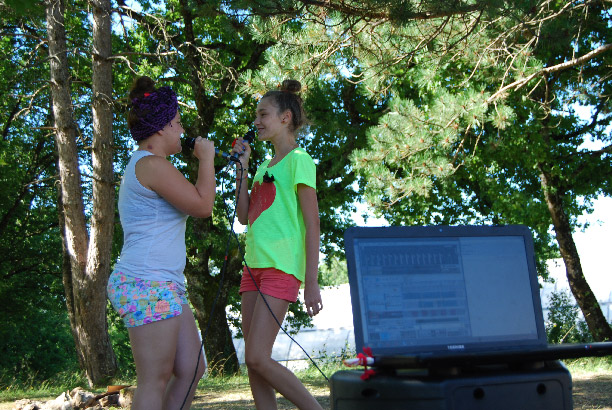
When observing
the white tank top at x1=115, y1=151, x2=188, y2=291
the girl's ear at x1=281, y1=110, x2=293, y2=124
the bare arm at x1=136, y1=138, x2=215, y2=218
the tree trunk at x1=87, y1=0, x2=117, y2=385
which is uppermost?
the tree trunk at x1=87, y1=0, x2=117, y2=385

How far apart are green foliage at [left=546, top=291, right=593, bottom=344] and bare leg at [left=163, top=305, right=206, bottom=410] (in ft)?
59.1

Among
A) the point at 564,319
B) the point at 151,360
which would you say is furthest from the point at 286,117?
the point at 564,319

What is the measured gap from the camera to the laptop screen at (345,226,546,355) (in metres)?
1.95

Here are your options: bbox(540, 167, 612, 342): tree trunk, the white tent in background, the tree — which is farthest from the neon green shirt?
the white tent in background

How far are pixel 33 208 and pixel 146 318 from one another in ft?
67.2

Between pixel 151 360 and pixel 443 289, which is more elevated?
pixel 443 289

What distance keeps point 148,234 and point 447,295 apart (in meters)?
1.28

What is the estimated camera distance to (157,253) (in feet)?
8.87

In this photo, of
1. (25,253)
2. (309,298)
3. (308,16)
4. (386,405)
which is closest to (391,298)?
(386,405)

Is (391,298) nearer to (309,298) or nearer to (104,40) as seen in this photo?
(309,298)

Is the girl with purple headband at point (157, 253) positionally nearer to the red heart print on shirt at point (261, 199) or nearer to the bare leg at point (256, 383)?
the bare leg at point (256, 383)

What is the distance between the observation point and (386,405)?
1831 mm

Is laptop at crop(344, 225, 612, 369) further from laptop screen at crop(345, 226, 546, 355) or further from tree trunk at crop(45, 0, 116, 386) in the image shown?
tree trunk at crop(45, 0, 116, 386)

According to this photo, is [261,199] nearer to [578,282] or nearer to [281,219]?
[281,219]
